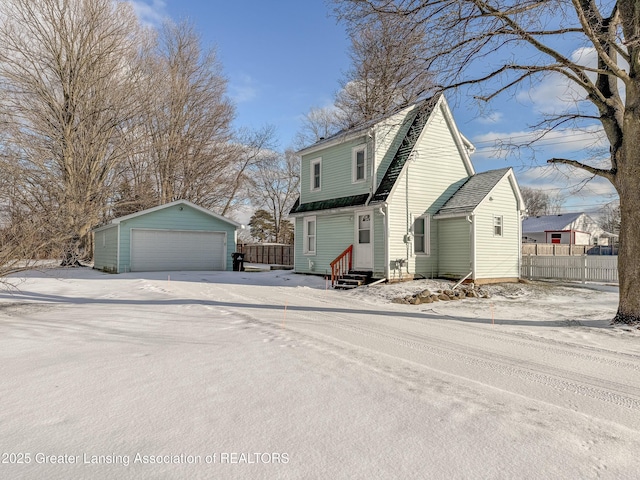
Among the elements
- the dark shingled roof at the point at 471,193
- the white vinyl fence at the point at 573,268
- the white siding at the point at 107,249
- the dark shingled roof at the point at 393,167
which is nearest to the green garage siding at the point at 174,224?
the white siding at the point at 107,249

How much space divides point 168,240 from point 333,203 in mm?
9459

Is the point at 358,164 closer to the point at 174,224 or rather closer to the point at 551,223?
the point at 174,224

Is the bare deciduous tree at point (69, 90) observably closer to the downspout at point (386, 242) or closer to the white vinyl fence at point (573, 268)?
the downspout at point (386, 242)

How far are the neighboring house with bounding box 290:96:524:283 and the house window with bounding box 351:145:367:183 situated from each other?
38 millimetres

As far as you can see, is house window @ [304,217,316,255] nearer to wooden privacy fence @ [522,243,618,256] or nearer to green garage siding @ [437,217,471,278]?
green garage siding @ [437,217,471,278]

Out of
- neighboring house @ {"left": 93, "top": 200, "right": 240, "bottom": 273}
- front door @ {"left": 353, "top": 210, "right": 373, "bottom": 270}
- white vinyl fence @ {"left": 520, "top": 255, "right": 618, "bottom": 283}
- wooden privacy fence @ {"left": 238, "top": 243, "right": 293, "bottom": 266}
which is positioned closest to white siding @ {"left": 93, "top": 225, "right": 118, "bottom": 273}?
neighboring house @ {"left": 93, "top": 200, "right": 240, "bottom": 273}

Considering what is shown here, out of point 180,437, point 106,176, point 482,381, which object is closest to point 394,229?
point 482,381

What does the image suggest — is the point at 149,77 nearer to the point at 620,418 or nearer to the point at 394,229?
the point at 394,229

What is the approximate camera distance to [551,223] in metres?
44.3

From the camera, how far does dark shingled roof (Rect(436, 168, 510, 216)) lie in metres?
14.5

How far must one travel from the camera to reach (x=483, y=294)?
12.3m

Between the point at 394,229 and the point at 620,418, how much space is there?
11.1 m

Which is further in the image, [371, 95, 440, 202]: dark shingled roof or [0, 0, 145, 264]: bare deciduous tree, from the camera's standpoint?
[0, 0, 145, 264]: bare deciduous tree

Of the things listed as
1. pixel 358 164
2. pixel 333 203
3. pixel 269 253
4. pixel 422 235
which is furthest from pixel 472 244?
pixel 269 253
